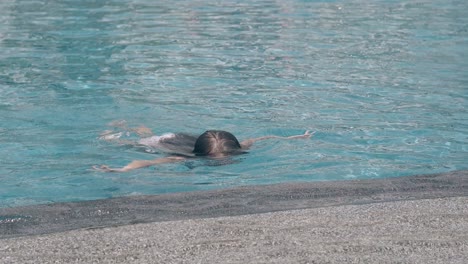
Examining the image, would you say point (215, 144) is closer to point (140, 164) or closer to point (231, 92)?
point (140, 164)

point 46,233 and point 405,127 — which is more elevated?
point 46,233

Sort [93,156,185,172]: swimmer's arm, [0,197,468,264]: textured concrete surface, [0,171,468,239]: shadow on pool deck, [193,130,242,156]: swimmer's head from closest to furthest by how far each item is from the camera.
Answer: [0,197,468,264]: textured concrete surface, [0,171,468,239]: shadow on pool deck, [93,156,185,172]: swimmer's arm, [193,130,242,156]: swimmer's head

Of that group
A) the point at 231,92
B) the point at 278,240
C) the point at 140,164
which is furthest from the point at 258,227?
the point at 231,92

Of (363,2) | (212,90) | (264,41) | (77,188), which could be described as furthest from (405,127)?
(363,2)

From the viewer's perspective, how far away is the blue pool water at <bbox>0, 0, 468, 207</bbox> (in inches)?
309

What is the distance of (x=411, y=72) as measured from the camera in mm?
12258

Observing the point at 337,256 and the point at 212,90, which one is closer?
the point at 337,256

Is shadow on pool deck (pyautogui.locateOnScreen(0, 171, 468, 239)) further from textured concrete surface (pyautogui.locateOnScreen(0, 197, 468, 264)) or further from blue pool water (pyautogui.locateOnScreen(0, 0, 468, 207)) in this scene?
blue pool water (pyautogui.locateOnScreen(0, 0, 468, 207))

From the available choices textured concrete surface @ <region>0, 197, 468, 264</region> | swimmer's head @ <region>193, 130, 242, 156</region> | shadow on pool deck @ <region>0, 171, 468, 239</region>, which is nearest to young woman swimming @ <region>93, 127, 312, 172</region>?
swimmer's head @ <region>193, 130, 242, 156</region>

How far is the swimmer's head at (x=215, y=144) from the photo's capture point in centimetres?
784

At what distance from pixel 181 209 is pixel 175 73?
645 cm

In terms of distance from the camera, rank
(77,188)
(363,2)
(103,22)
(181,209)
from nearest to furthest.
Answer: (181,209) < (77,188) < (103,22) < (363,2)

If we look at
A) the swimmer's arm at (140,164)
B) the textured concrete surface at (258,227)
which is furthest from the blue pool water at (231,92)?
the textured concrete surface at (258,227)

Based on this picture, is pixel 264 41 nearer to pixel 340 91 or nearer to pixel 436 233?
pixel 340 91
